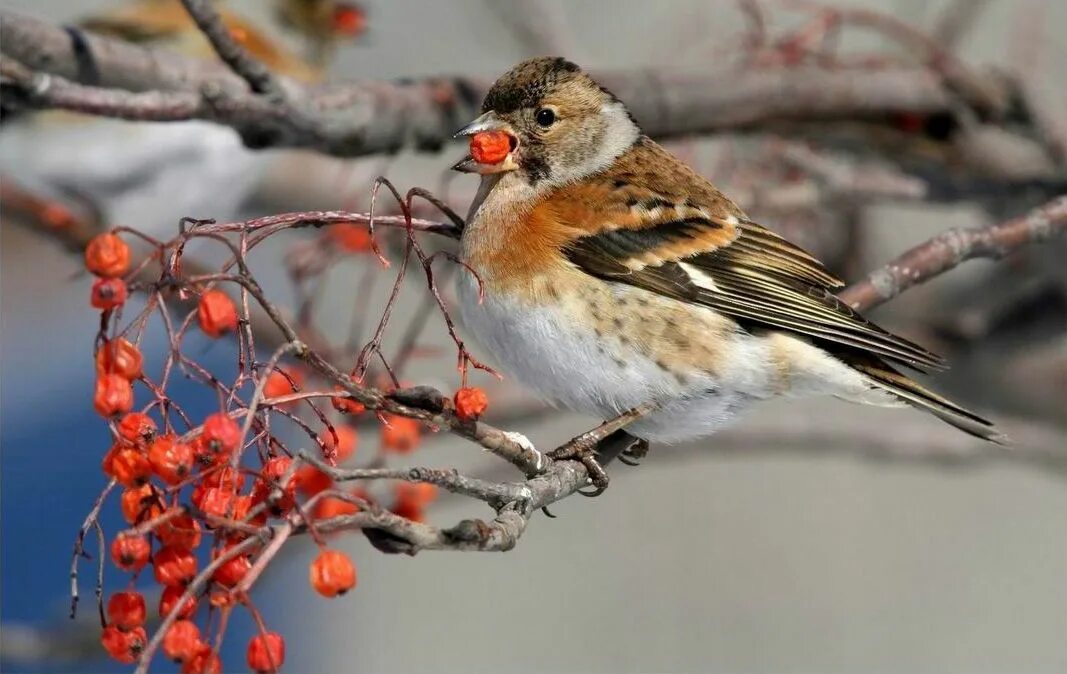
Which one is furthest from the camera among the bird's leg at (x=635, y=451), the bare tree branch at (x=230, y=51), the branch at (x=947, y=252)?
the bird's leg at (x=635, y=451)

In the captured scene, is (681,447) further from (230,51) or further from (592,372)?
(230,51)

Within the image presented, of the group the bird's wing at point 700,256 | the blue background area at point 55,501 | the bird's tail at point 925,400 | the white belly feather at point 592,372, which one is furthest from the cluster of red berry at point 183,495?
the blue background area at point 55,501

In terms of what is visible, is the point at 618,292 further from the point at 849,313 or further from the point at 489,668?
the point at 489,668

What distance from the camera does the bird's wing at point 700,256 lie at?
1.97 metres

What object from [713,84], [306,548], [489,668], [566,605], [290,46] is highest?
[290,46]

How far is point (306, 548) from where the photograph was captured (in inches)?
98.0

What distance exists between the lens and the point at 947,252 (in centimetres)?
202

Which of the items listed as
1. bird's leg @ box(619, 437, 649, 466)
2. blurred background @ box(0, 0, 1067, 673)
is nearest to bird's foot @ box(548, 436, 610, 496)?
bird's leg @ box(619, 437, 649, 466)

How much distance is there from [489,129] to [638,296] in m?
0.38

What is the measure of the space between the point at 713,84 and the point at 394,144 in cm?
75

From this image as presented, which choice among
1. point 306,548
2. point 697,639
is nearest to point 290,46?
point 306,548

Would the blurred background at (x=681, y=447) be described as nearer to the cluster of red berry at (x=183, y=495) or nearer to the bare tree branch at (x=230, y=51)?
the bare tree branch at (x=230, y=51)

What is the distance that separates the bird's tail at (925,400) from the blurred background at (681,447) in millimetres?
641

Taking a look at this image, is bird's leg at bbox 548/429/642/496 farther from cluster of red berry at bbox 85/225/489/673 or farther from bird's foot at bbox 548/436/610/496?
cluster of red berry at bbox 85/225/489/673
